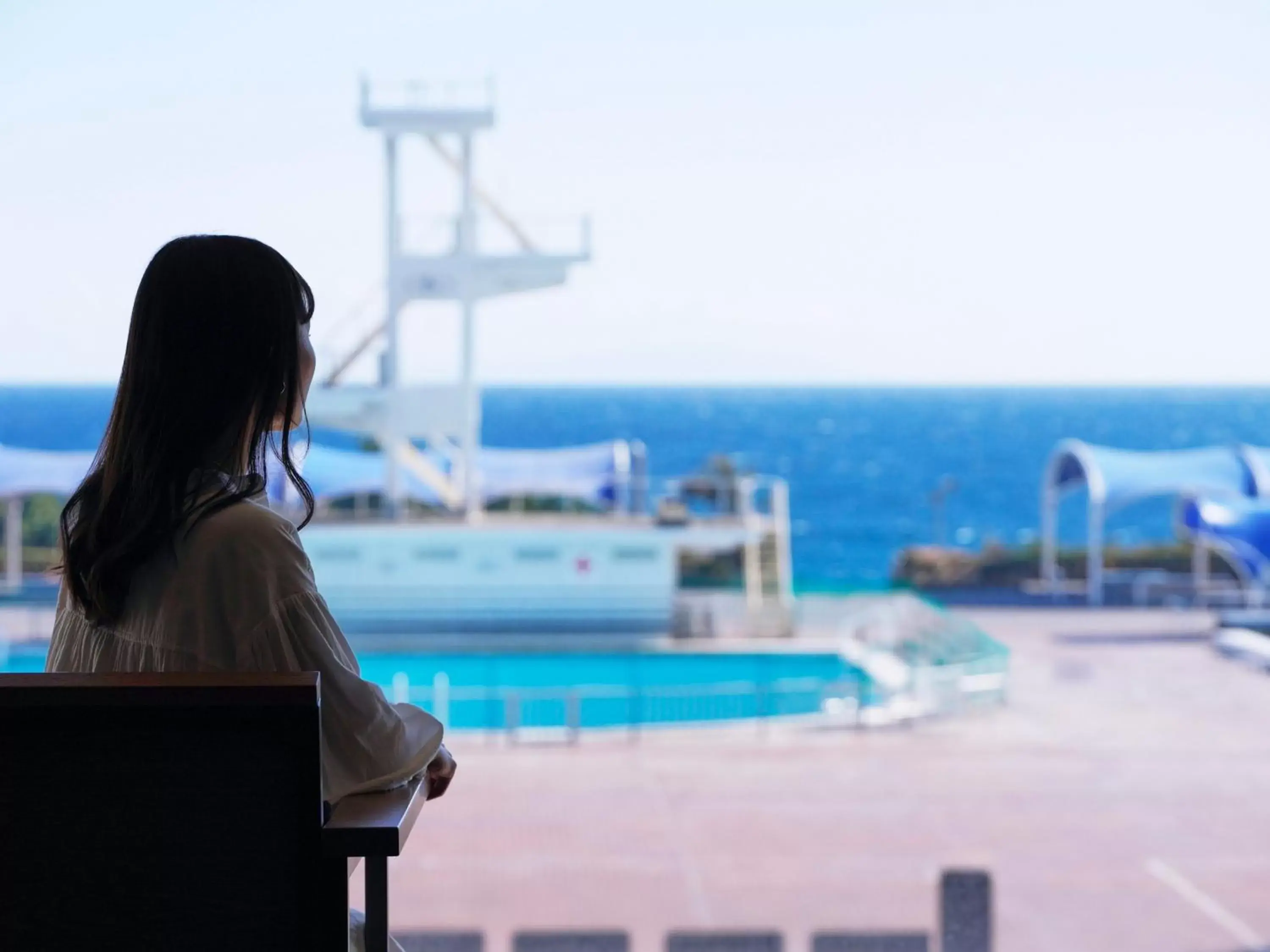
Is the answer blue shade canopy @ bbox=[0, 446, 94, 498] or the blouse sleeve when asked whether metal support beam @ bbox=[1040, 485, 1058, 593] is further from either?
the blouse sleeve

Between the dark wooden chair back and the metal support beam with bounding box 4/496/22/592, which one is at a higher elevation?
the dark wooden chair back

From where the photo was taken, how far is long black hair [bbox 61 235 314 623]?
1.47 meters

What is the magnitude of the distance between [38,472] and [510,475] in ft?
18.6

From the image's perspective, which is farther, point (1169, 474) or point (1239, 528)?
point (1169, 474)

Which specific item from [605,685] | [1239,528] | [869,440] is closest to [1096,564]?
[1239,528]

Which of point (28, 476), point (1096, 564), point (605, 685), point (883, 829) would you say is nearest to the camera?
point (883, 829)

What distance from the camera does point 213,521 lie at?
4.72ft

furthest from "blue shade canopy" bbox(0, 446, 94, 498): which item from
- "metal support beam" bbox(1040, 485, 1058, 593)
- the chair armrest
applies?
the chair armrest

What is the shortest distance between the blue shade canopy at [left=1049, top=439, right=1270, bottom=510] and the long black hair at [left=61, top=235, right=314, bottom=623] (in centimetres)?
1582

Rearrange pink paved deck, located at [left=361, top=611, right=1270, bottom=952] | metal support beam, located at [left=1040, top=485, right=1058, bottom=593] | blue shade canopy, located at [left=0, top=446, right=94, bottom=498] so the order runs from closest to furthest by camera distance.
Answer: pink paved deck, located at [left=361, top=611, right=1270, bottom=952] → blue shade canopy, located at [left=0, top=446, right=94, bottom=498] → metal support beam, located at [left=1040, top=485, right=1058, bottom=593]

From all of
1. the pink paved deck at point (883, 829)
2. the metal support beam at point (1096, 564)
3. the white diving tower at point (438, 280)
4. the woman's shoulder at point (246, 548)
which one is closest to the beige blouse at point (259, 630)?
the woman's shoulder at point (246, 548)

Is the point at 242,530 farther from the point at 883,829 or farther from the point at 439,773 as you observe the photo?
the point at 883,829

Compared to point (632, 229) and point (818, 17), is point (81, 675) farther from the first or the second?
point (632, 229)

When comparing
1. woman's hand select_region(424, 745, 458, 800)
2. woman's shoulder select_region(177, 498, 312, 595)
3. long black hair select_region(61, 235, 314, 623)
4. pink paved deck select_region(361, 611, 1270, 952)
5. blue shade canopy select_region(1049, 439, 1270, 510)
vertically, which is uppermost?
long black hair select_region(61, 235, 314, 623)
